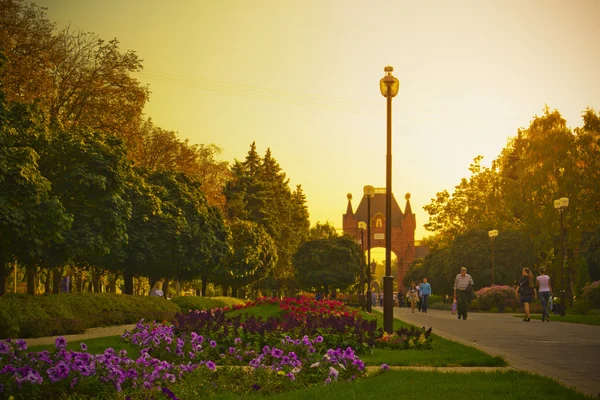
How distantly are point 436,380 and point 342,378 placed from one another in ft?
3.62

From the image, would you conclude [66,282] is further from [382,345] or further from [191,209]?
[382,345]

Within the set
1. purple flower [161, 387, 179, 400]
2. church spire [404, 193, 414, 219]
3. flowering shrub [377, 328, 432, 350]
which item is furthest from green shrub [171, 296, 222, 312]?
church spire [404, 193, 414, 219]

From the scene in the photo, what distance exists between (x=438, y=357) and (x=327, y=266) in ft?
190

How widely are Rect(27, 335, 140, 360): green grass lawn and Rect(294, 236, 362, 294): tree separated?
53596 millimetres

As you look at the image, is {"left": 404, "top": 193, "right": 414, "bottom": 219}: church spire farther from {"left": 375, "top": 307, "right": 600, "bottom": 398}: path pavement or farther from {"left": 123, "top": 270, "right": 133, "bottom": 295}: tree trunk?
{"left": 375, "top": 307, "right": 600, "bottom": 398}: path pavement

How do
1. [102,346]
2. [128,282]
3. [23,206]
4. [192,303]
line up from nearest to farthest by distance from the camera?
[102,346], [23,206], [192,303], [128,282]

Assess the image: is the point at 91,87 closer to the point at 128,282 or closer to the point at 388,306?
the point at 128,282

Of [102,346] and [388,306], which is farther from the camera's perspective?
[388,306]

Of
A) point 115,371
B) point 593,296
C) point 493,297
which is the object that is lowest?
point 115,371

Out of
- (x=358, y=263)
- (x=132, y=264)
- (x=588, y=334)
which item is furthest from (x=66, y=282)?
(x=588, y=334)

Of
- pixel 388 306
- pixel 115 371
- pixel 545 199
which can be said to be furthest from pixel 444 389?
pixel 545 199

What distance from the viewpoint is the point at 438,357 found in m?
11.6

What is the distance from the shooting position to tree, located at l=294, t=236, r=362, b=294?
69.0 m

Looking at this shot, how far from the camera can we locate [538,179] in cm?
5047
